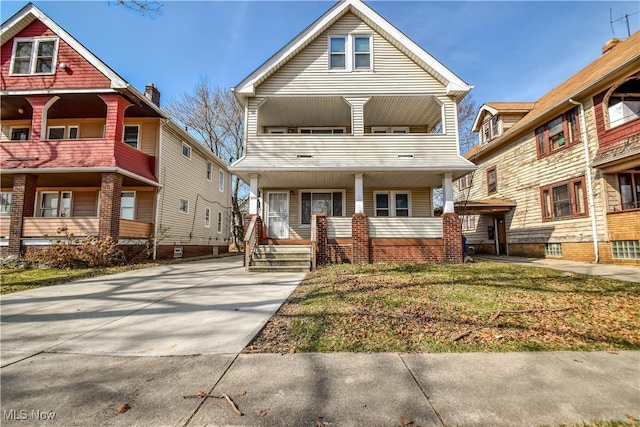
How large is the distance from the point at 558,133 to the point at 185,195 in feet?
61.8

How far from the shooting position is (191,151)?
17922 millimetres

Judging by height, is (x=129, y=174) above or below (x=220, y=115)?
below

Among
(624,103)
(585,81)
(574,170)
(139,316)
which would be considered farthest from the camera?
(574,170)

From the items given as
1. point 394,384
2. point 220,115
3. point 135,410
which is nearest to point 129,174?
point 135,410

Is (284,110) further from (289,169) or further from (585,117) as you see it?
(585,117)

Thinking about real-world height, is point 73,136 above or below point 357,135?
above

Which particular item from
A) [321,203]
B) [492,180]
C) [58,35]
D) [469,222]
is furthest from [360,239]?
[58,35]

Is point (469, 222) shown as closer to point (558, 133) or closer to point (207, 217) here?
point (558, 133)

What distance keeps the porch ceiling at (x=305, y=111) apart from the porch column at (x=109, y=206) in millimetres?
6323

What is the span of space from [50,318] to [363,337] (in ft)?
16.0

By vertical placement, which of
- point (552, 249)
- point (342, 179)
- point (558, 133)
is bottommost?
point (552, 249)

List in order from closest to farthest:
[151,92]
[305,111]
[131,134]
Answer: [305,111] < [131,134] < [151,92]

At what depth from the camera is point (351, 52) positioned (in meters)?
11.8

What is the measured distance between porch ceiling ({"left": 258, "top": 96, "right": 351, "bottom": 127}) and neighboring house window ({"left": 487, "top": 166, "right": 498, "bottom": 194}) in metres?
10.7
